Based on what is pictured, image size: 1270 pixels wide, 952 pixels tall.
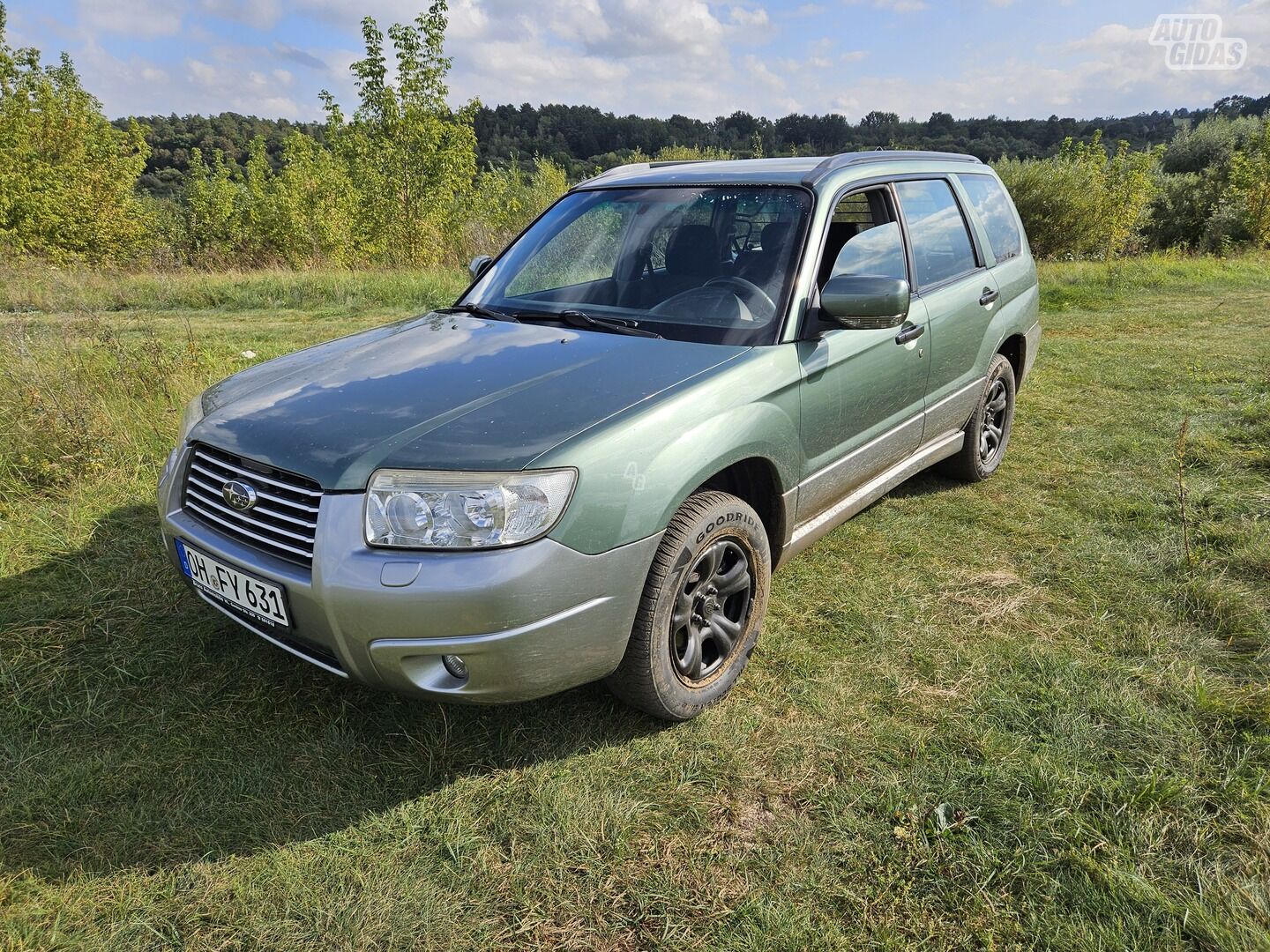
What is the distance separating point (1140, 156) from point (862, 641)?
967 inches

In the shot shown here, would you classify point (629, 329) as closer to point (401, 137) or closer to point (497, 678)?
point (497, 678)

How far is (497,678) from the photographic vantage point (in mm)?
2037

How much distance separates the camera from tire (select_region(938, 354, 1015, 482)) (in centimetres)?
441

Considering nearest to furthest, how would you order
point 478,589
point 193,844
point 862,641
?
point 478,589
point 193,844
point 862,641

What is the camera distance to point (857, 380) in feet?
10.1

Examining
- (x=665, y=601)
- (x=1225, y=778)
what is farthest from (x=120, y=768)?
(x=1225, y=778)

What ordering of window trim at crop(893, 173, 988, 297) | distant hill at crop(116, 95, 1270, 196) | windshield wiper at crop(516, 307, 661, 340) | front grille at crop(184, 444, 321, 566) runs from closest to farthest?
front grille at crop(184, 444, 321, 566)
windshield wiper at crop(516, 307, 661, 340)
window trim at crop(893, 173, 988, 297)
distant hill at crop(116, 95, 1270, 196)

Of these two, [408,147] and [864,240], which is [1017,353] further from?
[408,147]

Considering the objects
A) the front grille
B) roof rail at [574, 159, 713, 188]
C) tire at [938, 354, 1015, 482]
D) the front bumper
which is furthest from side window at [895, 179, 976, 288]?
the front grille

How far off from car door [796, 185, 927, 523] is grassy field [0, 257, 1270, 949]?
1.96 feet

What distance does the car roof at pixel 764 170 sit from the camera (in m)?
3.19

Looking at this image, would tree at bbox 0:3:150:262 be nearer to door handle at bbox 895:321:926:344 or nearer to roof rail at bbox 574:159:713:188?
roof rail at bbox 574:159:713:188

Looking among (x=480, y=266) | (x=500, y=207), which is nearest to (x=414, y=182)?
(x=500, y=207)

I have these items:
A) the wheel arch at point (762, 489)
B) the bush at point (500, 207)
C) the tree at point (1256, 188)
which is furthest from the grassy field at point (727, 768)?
the tree at point (1256, 188)
